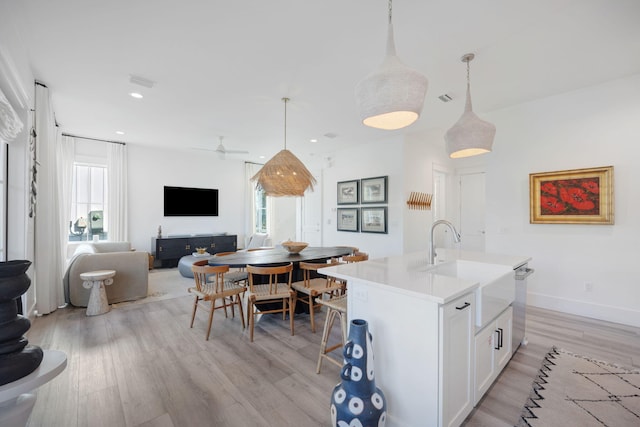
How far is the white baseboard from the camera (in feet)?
10.1

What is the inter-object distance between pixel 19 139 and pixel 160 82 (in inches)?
56.1

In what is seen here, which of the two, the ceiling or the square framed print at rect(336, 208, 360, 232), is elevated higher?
the ceiling

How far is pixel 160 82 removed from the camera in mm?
3158

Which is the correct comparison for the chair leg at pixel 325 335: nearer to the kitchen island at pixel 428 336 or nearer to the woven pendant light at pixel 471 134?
the kitchen island at pixel 428 336

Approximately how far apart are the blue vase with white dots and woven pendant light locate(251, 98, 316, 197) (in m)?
2.48

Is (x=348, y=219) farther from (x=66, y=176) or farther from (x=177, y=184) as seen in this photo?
(x=66, y=176)

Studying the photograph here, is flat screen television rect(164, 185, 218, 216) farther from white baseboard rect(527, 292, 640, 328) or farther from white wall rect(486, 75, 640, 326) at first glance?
white baseboard rect(527, 292, 640, 328)

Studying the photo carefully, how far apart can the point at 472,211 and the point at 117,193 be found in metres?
7.79

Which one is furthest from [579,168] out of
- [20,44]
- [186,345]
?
[20,44]

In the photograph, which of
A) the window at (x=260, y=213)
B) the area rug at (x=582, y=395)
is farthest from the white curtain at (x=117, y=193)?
the area rug at (x=582, y=395)

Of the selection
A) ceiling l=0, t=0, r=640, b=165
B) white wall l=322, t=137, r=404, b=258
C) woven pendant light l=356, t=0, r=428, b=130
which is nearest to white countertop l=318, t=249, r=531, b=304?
woven pendant light l=356, t=0, r=428, b=130

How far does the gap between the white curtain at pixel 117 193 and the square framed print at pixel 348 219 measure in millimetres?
4739

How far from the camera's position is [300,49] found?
255 cm

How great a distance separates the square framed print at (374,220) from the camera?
537 centimetres
